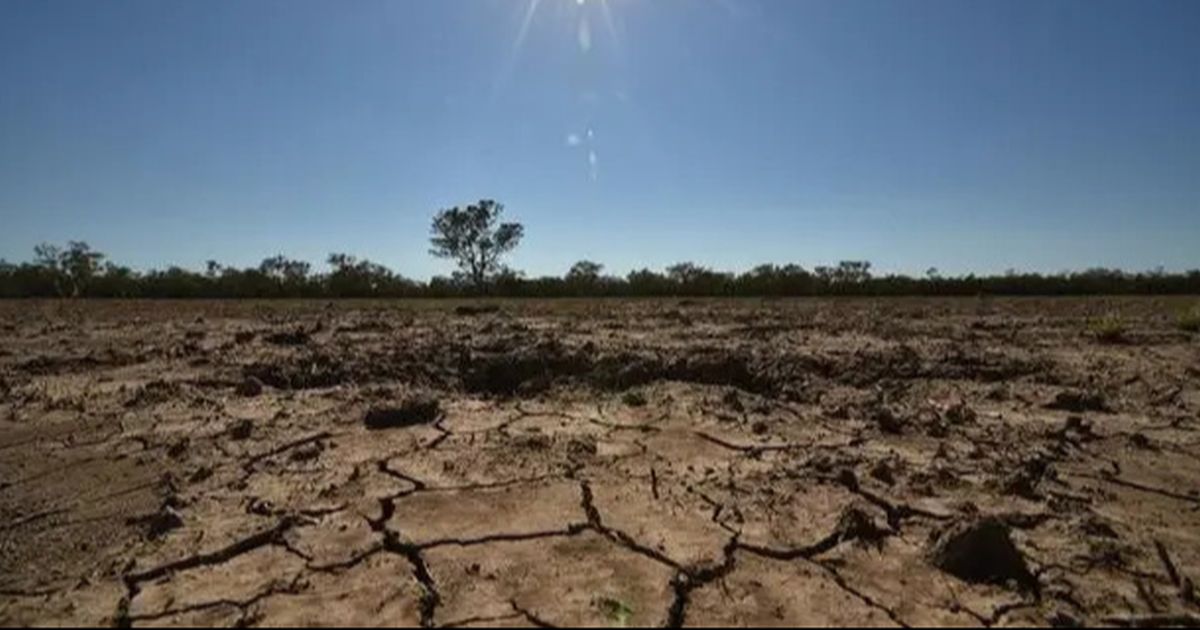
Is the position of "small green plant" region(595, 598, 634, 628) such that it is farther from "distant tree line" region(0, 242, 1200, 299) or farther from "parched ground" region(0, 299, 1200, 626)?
"distant tree line" region(0, 242, 1200, 299)

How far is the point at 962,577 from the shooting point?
2.66 metres

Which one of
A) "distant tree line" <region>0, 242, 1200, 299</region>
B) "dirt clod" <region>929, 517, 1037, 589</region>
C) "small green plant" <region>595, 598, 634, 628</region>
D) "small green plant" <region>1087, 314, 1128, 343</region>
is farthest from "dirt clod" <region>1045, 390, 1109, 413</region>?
"distant tree line" <region>0, 242, 1200, 299</region>

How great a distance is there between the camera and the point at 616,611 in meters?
Result: 2.45

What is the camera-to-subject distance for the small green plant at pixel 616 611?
94.2 inches

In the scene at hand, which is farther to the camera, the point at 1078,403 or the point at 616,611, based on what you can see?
the point at 1078,403

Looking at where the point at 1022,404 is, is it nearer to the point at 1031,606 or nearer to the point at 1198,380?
the point at 1198,380

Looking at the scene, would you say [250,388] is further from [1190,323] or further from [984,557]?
[1190,323]

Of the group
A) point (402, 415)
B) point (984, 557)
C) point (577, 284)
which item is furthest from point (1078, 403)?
point (577, 284)

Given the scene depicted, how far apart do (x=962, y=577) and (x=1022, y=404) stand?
308 centimetres

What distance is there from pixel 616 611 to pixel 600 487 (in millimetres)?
1146

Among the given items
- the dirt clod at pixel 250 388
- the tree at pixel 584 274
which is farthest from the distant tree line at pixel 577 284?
the dirt clod at pixel 250 388

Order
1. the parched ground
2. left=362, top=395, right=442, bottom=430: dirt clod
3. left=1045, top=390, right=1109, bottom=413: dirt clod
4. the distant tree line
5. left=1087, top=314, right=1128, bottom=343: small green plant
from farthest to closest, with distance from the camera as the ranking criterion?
the distant tree line, left=1087, top=314, right=1128, bottom=343: small green plant, left=1045, top=390, right=1109, bottom=413: dirt clod, left=362, top=395, right=442, bottom=430: dirt clod, the parched ground

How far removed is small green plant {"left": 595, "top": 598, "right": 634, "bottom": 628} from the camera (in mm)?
2393

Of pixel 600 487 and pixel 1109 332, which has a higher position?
pixel 1109 332
